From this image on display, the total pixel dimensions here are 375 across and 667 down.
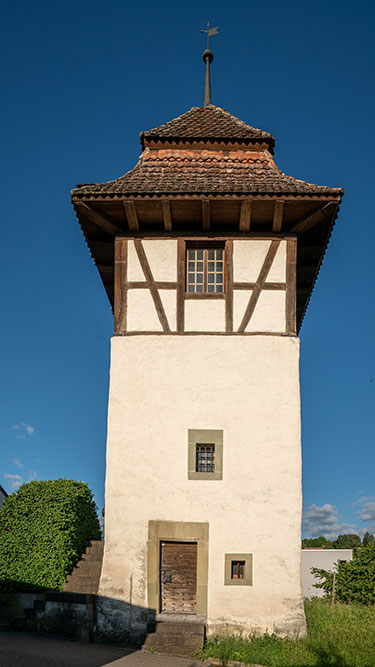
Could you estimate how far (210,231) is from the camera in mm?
12602

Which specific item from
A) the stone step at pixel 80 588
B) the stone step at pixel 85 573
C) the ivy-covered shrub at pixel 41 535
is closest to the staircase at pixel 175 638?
the stone step at pixel 80 588

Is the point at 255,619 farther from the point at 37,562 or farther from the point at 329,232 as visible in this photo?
the point at 329,232

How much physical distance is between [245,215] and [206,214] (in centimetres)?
75

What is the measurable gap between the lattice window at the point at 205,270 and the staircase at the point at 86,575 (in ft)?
18.8

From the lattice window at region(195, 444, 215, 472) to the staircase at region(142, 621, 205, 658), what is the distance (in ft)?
8.57

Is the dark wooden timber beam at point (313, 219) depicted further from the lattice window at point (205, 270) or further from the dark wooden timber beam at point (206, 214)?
the dark wooden timber beam at point (206, 214)

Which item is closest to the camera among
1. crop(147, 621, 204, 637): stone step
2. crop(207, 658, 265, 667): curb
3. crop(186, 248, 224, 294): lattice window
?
crop(207, 658, 265, 667): curb

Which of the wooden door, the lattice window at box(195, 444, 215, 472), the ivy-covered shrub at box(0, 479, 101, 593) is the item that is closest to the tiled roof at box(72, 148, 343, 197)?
the lattice window at box(195, 444, 215, 472)

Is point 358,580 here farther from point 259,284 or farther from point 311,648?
point 259,284

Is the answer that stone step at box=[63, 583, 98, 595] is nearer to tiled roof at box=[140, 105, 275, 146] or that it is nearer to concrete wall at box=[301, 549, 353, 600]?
tiled roof at box=[140, 105, 275, 146]

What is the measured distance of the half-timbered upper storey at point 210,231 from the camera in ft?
38.9

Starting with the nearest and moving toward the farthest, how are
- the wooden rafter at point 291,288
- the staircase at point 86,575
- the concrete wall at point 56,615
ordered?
the concrete wall at point 56,615, the staircase at point 86,575, the wooden rafter at point 291,288

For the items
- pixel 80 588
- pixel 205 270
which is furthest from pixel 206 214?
pixel 80 588

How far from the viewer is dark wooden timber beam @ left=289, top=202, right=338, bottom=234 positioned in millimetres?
11914
